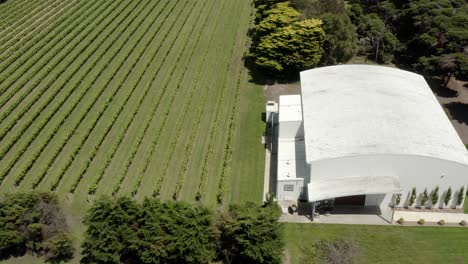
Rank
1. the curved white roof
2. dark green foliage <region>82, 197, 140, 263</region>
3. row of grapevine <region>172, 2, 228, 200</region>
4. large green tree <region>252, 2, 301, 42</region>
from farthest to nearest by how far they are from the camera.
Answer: large green tree <region>252, 2, 301, 42</region> → row of grapevine <region>172, 2, 228, 200</region> → the curved white roof → dark green foliage <region>82, 197, 140, 263</region>

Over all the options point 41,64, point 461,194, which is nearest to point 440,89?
point 461,194

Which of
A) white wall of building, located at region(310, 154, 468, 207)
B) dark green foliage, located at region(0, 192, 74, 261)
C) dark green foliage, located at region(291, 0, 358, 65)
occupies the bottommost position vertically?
dark green foliage, located at region(0, 192, 74, 261)

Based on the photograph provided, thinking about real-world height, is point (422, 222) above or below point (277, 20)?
below

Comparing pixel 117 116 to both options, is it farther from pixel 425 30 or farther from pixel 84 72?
pixel 425 30

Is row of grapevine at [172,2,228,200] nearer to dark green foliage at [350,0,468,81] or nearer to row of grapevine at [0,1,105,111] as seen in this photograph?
row of grapevine at [0,1,105,111]

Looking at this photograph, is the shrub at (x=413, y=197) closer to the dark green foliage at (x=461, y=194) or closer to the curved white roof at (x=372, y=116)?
the curved white roof at (x=372, y=116)

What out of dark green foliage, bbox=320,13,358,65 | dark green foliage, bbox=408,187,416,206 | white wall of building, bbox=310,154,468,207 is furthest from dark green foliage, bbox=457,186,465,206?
dark green foliage, bbox=320,13,358,65

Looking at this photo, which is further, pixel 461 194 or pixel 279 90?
pixel 279 90
